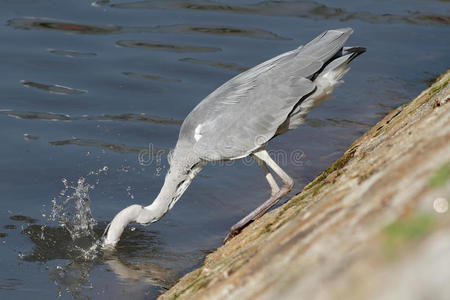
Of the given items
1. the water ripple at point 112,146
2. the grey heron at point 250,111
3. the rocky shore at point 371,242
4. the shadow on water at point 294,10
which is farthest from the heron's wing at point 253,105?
the shadow on water at point 294,10

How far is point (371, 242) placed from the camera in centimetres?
313

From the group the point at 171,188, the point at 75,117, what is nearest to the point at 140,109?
the point at 75,117

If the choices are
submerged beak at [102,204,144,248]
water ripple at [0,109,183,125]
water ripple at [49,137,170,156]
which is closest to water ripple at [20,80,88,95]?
water ripple at [0,109,183,125]

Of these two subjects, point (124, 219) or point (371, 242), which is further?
point (124, 219)

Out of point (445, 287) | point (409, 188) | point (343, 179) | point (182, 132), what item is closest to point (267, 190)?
point (182, 132)

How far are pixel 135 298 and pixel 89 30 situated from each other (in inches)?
274

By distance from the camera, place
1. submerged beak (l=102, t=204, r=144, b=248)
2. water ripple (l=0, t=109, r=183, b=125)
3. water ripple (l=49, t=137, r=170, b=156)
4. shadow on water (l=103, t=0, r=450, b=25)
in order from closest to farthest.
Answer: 1. submerged beak (l=102, t=204, r=144, b=248)
2. water ripple (l=49, t=137, r=170, b=156)
3. water ripple (l=0, t=109, r=183, b=125)
4. shadow on water (l=103, t=0, r=450, b=25)

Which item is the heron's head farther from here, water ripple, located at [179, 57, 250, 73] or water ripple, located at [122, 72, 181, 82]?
water ripple, located at [179, 57, 250, 73]

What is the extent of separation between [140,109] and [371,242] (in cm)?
694

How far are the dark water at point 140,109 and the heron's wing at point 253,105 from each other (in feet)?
3.32

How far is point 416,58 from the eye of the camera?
1165 cm

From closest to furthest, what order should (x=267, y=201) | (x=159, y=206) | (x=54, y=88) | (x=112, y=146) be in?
(x=159, y=206) → (x=267, y=201) → (x=112, y=146) → (x=54, y=88)

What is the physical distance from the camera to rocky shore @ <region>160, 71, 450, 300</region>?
109 inches

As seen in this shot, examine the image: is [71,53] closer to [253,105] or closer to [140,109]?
[140,109]
